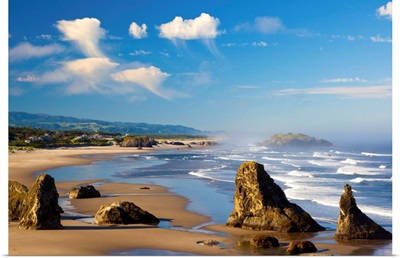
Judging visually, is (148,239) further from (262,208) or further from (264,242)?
(262,208)

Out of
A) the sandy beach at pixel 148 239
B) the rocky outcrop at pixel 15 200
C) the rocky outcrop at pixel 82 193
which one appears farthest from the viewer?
the rocky outcrop at pixel 82 193

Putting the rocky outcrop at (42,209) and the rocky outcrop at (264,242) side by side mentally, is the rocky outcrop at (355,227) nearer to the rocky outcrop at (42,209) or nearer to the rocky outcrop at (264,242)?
the rocky outcrop at (264,242)

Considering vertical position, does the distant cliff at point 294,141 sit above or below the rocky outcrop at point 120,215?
above

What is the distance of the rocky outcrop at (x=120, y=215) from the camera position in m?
22.8

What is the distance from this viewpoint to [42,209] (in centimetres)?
2100

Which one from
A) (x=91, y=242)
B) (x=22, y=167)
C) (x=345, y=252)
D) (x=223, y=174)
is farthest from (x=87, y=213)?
(x=22, y=167)

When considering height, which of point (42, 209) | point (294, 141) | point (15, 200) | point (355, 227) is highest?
point (294, 141)

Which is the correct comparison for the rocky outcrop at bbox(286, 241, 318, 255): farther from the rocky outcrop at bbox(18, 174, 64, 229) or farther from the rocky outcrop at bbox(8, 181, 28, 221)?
the rocky outcrop at bbox(8, 181, 28, 221)

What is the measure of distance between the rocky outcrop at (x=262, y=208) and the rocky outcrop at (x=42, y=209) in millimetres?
7343

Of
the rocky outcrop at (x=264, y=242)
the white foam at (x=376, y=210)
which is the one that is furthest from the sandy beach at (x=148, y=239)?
the white foam at (x=376, y=210)

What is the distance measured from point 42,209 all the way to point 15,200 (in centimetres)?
286

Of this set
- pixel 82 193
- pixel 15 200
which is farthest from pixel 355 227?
pixel 82 193

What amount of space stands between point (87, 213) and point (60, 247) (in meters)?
8.93
